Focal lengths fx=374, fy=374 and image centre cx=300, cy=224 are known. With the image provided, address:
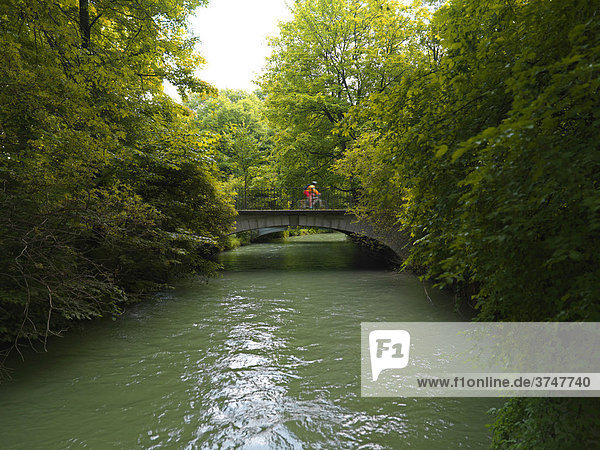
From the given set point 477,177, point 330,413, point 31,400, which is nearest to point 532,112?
point 477,177

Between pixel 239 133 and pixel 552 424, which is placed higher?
pixel 239 133

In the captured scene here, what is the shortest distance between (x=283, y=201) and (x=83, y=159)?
14603 millimetres

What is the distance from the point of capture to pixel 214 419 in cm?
477

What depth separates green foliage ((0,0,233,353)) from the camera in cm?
500

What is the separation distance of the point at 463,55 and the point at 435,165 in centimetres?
105

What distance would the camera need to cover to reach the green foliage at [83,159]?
197 inches

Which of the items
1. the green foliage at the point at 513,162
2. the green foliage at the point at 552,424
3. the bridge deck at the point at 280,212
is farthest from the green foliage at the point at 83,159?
the bridge deck at the point at 280,212

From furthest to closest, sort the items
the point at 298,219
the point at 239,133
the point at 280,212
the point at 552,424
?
the point at 239,133
the point at 298,219
the point at 280,212
the point at 552,424

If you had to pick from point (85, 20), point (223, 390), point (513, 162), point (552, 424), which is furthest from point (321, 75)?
point (552, 424)

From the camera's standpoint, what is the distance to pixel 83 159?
5762 millimetres

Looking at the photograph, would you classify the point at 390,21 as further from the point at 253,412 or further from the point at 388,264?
the point at 253,412

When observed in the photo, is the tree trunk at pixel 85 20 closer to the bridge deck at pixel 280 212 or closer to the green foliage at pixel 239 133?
the bridge deck at pixel 280 212

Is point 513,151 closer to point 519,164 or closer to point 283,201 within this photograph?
point 519,164

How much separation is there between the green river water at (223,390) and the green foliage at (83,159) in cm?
93
